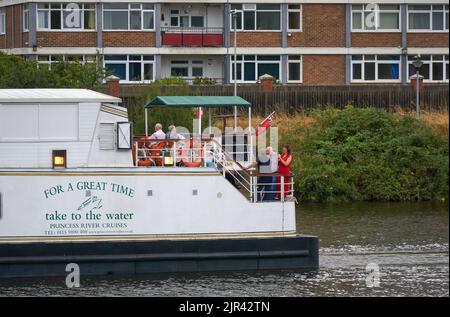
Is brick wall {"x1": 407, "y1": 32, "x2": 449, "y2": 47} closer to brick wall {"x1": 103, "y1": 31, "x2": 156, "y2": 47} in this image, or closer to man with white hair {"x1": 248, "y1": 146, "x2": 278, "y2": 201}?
brick wall {"x1": 103, "y1": 31, "x2": 156, "y2": 47}

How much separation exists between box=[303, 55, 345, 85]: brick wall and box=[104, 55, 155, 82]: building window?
27.9ft

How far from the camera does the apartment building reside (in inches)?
2746

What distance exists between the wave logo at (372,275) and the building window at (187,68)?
135 feet

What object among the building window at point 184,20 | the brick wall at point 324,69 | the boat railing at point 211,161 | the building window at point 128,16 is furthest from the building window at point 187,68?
the boat railing at point 211,161

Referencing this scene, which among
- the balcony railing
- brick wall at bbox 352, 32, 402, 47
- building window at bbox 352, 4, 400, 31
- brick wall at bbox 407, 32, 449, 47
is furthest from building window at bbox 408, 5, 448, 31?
the balcony railing

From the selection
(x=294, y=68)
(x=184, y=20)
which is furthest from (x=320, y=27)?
(x=184, y=20)

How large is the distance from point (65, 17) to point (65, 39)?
118cm

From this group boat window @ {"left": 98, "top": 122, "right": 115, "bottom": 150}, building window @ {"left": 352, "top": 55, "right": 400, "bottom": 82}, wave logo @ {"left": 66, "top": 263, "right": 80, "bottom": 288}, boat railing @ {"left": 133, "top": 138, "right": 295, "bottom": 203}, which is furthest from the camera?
building window @ {"left": 352, "top": 55, "right": 400, "bottom": 82}

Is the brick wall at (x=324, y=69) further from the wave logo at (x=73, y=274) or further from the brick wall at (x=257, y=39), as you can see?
the wave logo at (x=73, y=274)

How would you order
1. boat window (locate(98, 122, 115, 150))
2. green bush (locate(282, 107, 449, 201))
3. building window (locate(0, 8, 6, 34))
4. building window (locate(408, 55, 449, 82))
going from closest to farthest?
1. boat window (locate(98, 122, 115, 150))
2. green bush (locate(282, 107, 449, 201))
3. building window (locate(408, 55, 449, 82))
4. building window (locate(0, 8, 6, 34))

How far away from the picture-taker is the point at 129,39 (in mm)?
70375

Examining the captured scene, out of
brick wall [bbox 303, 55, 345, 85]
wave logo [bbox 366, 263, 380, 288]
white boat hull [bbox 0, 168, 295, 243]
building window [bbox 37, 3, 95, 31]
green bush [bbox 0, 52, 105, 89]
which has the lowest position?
wave logo [bbox 366, 263, 380, 288]

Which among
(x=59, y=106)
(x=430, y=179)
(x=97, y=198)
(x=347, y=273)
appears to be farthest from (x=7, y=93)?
(x=430, y=179)

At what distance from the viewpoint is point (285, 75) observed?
237 feet
